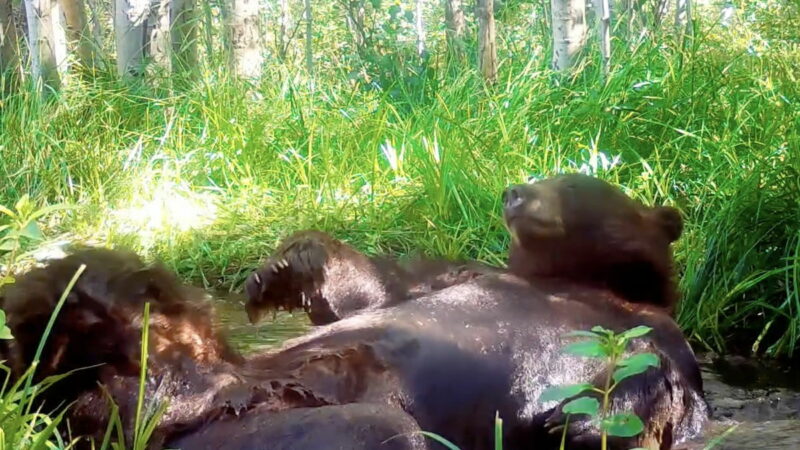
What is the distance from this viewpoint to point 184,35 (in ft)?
25.2

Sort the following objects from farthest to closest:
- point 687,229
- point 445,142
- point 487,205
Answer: point 445,142 < point 487,205 < point 687,229

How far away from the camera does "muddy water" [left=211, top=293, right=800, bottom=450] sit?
2.28 metres

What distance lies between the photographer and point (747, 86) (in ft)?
15.4

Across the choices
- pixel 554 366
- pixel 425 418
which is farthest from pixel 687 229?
pixel 425 418

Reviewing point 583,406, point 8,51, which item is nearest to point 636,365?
point 583,406

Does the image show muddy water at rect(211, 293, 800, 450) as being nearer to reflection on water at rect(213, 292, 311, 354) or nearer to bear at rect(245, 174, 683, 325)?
reflection on water at rect(213, 292, 311, 354)

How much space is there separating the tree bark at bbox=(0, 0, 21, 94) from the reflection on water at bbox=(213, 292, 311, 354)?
348cm

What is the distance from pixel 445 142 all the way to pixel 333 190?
765 millimetres

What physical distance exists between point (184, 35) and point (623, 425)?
22.3 feet

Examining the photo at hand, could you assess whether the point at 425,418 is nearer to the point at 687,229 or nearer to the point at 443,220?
the point at 687,229

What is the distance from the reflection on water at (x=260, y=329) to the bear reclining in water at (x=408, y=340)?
2.39 feet

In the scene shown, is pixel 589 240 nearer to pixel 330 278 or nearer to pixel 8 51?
pixel 330 278

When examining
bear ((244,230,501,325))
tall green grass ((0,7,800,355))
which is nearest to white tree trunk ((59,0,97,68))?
tall green grass ((0,7,800,355))

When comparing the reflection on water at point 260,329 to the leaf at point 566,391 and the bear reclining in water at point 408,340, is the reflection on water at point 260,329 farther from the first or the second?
the leaf at point 566,391
